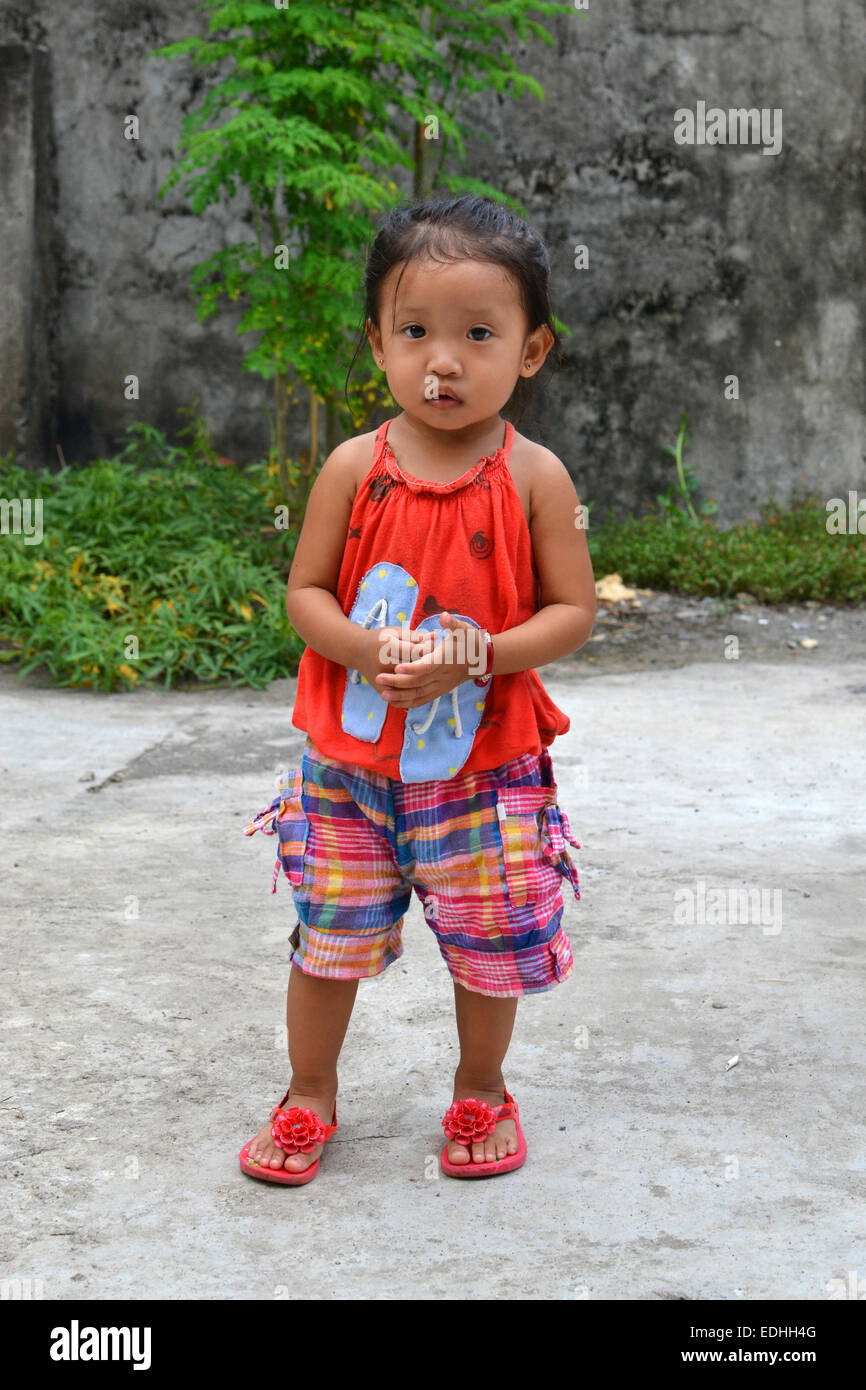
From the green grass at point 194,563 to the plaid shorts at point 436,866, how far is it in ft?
10.2

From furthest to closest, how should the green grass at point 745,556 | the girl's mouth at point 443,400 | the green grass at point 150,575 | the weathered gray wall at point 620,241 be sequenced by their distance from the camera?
the weathered gray wall at point 620,241, the green grass at point 745,556, the green grass at point 150,575, the girl's mouth at point 443,400

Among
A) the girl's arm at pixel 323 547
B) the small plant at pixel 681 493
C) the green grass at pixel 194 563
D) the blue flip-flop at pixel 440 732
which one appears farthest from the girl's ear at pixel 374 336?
the small plant at pixel 681 493

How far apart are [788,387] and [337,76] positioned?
2769mm

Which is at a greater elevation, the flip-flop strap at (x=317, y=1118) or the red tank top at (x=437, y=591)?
the red tank top at (x=437, y=591)

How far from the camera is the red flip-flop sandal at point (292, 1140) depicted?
198cm

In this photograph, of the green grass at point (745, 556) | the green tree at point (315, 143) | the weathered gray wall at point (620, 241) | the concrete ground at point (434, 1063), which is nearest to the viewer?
the concrete ground at point (434, 1063)

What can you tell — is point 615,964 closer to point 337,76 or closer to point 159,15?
point 337,76

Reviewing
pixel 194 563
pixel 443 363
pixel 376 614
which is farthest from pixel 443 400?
pixel 194 563

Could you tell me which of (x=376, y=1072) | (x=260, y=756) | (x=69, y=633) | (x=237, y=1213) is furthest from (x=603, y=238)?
(x=237, y=1213)

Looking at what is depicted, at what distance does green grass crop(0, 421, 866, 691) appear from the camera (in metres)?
5.20

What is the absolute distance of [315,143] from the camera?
569 cm

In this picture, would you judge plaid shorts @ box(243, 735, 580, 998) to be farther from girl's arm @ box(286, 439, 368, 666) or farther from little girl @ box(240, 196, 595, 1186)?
girl's arm @ box(286, 439, 368, 666)

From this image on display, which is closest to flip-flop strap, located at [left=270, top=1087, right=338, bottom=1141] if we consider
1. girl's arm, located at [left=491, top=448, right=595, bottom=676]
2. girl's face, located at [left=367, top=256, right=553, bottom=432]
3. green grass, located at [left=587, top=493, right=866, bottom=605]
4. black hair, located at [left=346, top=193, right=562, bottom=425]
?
girl's arm, located at [left=491, top=448, right=595, bottom=676]

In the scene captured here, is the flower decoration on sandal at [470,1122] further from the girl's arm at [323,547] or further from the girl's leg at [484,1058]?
the girl's arm at [323,547]
